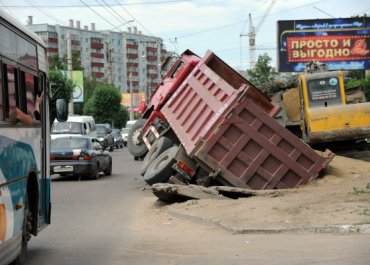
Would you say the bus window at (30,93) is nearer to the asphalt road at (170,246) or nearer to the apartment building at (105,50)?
the asphalt road at (170,246)

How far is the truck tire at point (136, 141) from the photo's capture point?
74.3 feet

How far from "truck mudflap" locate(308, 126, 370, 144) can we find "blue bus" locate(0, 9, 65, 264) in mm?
11051

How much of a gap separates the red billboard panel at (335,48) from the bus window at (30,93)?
34.6m

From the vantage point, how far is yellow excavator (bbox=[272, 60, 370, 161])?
17.1 meters

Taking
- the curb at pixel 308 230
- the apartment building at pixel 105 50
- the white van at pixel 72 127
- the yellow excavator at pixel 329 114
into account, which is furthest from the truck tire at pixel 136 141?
the apartment building at pixel 105 50

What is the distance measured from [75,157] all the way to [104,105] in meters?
50.1

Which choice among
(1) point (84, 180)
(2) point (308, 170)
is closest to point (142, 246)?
(2) point (308, 170)

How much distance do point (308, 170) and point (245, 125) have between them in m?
1.70

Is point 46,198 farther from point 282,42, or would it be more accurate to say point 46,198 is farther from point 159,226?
point 282,42

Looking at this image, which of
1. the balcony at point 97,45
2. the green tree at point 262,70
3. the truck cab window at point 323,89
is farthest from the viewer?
the balcony at point 97,45

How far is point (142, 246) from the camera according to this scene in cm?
776

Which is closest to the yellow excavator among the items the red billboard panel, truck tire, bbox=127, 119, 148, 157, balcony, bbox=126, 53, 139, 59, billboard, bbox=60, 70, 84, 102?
truck tire, bbox=127, 119, 148, 157

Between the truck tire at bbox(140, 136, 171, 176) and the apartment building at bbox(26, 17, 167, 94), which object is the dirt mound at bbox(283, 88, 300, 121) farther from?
the apartment building at bbox(26, 17, 167, 94)

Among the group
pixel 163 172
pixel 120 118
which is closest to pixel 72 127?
pixel 163 172
